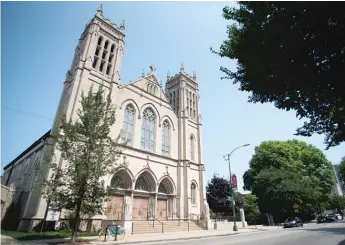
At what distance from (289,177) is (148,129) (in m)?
25.5

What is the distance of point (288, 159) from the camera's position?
46188mm

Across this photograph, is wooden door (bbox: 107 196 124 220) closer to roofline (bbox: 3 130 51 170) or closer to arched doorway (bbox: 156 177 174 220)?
arched doorway (bbox: 156 177 174 220)

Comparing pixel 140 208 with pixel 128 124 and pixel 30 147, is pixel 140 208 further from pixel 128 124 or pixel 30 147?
pixel 30 147

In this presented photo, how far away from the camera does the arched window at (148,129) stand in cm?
2937

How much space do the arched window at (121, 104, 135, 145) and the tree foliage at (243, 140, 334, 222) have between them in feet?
79.7

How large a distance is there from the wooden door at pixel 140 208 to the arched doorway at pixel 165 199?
1.79 metres

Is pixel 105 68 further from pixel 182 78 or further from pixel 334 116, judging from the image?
pixel 334 116

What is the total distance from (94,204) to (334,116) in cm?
1379

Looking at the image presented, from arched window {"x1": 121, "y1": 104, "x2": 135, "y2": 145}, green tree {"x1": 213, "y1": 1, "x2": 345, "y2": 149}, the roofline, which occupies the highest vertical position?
arched window {"x1": 121, "y1": 104, "x2": 135, "y2": 145}

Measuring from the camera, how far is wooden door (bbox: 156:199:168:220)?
2821 cm

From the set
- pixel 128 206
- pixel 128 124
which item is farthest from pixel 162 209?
pixel 128 124

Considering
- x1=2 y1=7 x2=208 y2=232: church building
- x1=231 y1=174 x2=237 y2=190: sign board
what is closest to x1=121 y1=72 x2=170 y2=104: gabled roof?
x1=2 y1=7 x2=208 y2=232: church building

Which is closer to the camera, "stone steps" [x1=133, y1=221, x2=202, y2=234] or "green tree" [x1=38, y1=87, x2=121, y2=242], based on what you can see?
"green tree" [x1=38, y1=87, x2=121, y2=242]

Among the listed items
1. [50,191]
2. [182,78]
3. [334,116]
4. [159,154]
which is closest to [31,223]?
[50,191]
